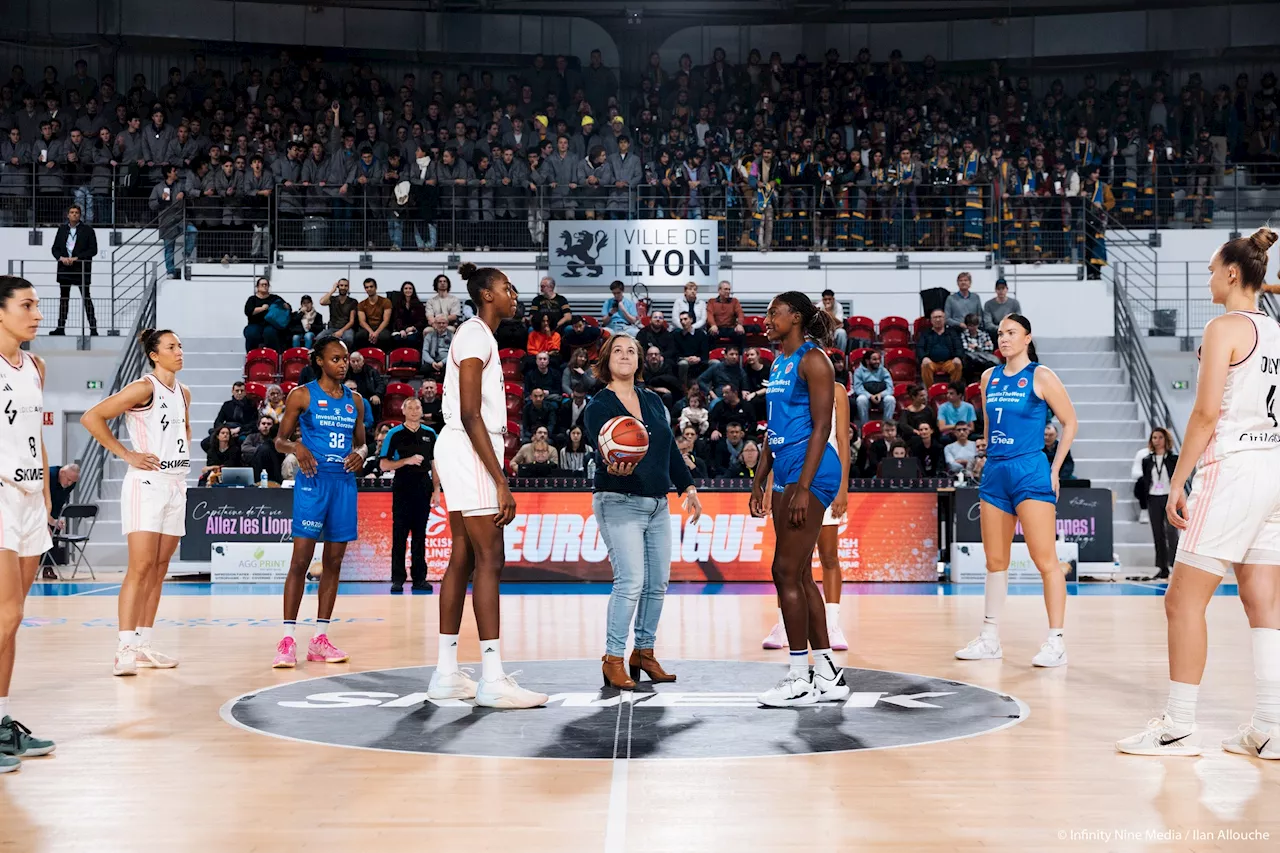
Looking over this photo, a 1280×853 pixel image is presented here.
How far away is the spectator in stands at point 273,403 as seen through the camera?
16.2 m

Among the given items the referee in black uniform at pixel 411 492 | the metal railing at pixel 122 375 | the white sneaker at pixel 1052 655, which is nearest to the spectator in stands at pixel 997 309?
the referee in black uniform at pixel 411 492

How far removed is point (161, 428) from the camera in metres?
7.89

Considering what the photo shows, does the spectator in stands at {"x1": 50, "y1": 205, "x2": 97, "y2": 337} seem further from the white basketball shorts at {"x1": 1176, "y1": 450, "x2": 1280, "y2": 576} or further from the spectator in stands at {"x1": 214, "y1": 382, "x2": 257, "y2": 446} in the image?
the white basketball shorts at {"x1": 1176, "y1": 450, "x2": 1280, "y2": 576}

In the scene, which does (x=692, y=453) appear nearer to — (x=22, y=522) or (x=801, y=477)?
(x=801, y=477)

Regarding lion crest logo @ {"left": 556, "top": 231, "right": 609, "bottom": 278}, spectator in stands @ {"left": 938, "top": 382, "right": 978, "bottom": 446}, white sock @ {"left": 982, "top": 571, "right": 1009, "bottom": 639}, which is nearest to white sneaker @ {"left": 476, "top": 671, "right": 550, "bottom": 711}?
white sock @ {"left": 982, "top": 571, "right": 1009, "bottom": 639}

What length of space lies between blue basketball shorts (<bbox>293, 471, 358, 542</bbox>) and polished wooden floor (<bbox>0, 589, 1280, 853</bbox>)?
0.95m

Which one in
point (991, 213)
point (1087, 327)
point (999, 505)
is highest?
point (991, 213)

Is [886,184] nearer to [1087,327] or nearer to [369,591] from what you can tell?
[1087,327]

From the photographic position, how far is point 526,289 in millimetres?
20875

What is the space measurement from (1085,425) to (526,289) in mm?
8995

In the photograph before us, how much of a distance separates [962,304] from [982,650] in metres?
11.4

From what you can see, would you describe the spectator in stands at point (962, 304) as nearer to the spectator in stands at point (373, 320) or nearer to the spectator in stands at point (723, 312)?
the spectator in stands at point (723, 312)

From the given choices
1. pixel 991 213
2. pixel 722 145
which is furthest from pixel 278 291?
pixel 991 213

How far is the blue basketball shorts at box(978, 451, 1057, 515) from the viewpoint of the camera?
315 inches
